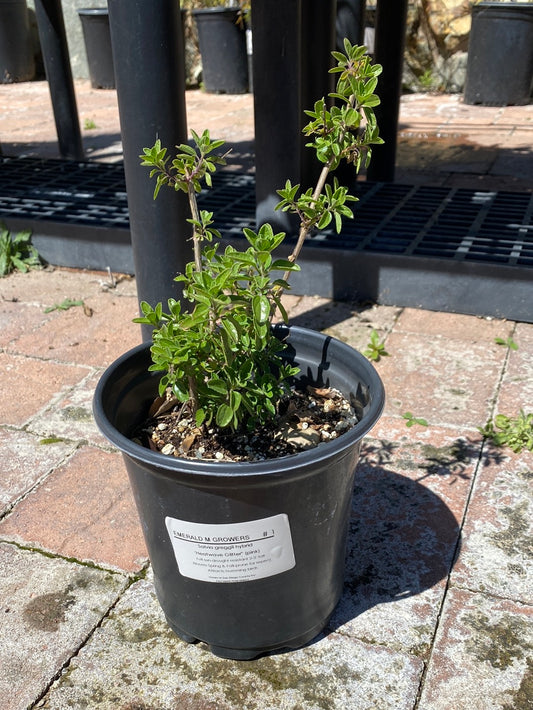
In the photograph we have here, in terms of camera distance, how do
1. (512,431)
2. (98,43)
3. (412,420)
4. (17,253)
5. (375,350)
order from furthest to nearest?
(98,43) → (17,253) → (375,350) → (412,420) → (512,431)

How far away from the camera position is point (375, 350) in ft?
10.6

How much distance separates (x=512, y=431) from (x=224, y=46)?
7702 millimetres

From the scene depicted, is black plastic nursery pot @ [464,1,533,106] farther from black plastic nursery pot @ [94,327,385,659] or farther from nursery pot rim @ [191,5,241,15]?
black plastic nursery pot @ [94,327,385,659]

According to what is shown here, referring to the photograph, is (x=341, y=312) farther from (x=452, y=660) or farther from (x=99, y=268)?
(x=452, y=660)

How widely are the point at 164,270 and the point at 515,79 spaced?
22.1 feet

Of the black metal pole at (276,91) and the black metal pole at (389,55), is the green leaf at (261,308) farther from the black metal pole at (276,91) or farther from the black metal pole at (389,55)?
the black metal pole at (389,55)

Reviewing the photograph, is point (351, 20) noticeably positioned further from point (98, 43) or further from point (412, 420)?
point (98, 43)

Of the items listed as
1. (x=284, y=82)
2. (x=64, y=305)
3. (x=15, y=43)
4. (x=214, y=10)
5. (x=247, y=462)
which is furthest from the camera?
(x=15, y=43)

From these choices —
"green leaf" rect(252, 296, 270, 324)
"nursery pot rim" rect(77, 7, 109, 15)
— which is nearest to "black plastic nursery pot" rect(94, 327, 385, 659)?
"green leaf" rect(252, 296, 270, 324)

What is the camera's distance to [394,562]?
7.04ft

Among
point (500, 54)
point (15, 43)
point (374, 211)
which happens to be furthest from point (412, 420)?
point (15, 43)

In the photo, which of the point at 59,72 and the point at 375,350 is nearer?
the point at 375,350

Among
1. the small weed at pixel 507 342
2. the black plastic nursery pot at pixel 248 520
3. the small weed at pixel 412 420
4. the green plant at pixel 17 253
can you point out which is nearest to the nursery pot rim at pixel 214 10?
the green plant at pixel 17 253

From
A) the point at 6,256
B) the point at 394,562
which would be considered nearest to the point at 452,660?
the point at 394,562
